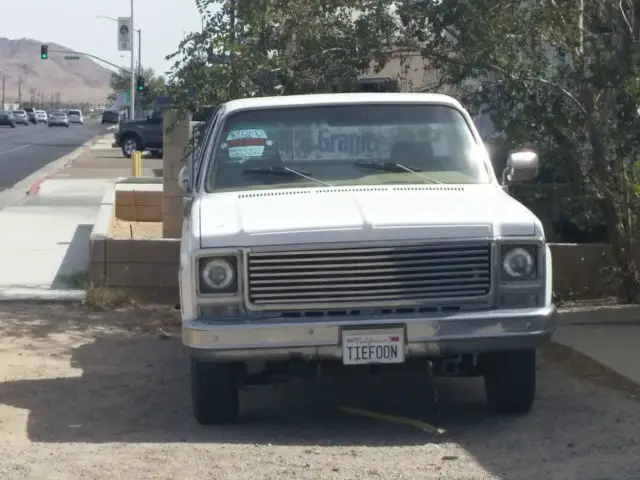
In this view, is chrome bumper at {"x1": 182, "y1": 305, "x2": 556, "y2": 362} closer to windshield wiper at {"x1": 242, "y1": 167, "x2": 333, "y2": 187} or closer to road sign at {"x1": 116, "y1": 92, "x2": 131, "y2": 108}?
windshield wiper at {"x1": 242, "y1": 167, "x2": 333, "y2": 187}

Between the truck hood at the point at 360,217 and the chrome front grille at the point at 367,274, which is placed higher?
the truck hood at the point at 360,217

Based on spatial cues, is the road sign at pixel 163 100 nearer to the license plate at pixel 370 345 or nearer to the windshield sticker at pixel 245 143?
the windshield sticker at pixel 245 143

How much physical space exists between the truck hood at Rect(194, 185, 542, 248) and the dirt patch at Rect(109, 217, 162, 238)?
8.23 m

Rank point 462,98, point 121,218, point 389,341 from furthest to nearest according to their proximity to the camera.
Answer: point 121,218 → point 462,98 → point 389,341

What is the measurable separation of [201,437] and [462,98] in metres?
5.18

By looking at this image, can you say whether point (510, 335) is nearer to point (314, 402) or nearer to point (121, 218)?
point (314, 402)

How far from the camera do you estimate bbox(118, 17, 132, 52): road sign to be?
66.2 metres

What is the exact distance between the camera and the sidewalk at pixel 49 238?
40.2 feet

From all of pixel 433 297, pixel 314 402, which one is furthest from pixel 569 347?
pixel 433 297

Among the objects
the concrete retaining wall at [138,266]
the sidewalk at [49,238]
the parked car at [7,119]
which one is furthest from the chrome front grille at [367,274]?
the parked car at [7,119]

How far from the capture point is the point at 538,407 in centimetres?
753

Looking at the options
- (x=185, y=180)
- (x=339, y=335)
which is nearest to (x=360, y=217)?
(x=339, y=335)

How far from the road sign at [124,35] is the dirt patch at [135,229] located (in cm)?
4980

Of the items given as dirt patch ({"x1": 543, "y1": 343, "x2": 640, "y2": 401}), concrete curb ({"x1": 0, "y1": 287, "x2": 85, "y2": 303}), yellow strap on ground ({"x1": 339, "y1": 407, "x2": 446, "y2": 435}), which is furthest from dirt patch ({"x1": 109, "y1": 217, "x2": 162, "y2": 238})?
yellow strap on ground ({"x1": 339, "y1": 407, "x2": 446, "y2": 435})
